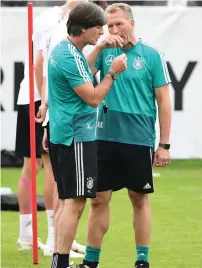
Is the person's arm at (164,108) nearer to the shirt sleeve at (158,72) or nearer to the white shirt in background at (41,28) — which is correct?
the shirt sleeve at (158,72)

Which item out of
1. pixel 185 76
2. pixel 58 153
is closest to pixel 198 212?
pixel 58 153

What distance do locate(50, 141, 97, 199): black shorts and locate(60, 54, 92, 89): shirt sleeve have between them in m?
0.40

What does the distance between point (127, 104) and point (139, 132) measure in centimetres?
21

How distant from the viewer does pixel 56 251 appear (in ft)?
23.6

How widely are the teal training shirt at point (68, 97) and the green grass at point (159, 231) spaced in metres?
1.43

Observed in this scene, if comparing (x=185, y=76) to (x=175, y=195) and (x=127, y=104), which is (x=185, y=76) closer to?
(x=175, y=195)

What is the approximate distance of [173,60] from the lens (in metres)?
15.0

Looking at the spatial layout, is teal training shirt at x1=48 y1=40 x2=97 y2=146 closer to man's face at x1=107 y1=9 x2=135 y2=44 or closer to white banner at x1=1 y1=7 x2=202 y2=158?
man's face at x1=107 y1=9 x2=135 y2=44

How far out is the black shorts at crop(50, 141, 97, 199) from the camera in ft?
22.9

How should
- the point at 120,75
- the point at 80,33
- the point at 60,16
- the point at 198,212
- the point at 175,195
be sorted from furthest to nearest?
the point at 175,195
the point at 198,212
the point at 60,16
the point at 120,75
the point at 80,33

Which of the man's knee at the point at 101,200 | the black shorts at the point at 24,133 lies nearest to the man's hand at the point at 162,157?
the man's knee at the point at 101,200

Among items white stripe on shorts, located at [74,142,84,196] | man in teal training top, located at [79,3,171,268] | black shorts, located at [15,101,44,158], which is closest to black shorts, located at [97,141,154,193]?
man in teal training top, located at [79,3,171,268]

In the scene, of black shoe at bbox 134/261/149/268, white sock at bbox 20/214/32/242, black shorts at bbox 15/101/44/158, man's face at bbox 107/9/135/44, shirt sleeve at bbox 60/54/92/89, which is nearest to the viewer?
shirt sleeve at bbox 60/54/92/89

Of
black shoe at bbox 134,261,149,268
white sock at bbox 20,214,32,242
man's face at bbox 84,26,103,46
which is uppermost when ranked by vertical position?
man's face at bbox 84,26,103,46
